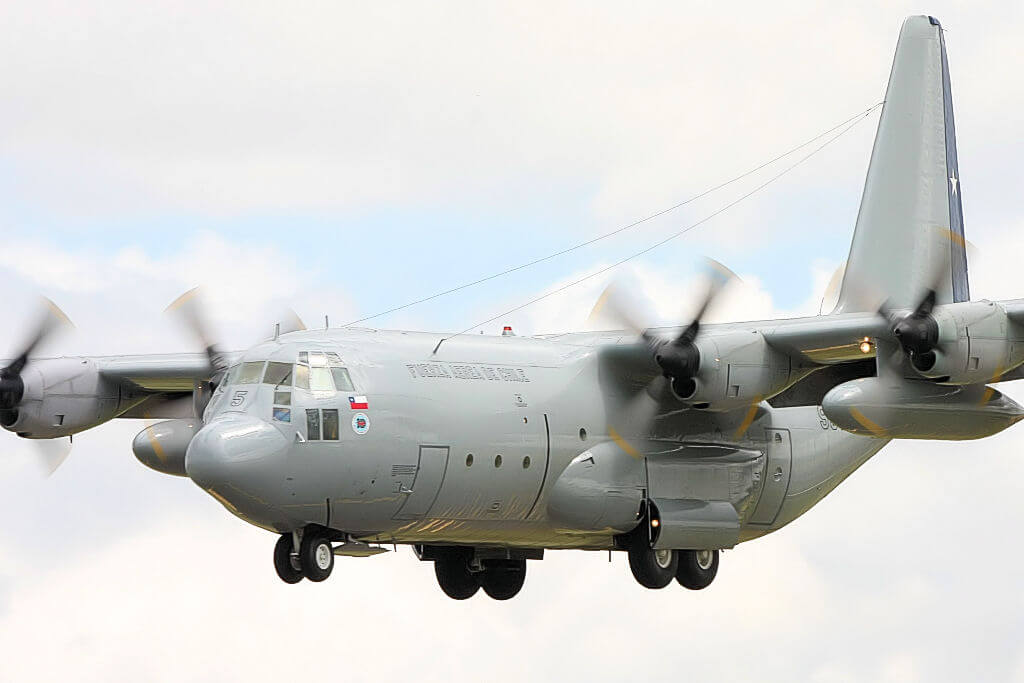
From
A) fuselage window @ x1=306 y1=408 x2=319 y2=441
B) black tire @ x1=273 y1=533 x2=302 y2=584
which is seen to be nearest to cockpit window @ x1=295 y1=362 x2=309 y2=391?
fuselage window @ x1=306 y1=408 x2=319 y2=441

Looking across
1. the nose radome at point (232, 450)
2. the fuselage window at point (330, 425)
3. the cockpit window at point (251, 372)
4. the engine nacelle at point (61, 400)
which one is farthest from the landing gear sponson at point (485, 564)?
the engine nacelle at point (61, 400)

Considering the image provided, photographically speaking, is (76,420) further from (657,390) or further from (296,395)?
(657,390)

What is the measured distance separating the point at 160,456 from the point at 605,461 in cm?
556

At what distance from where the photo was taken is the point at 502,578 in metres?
22.9

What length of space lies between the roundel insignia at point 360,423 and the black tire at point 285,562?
1436 millimetres

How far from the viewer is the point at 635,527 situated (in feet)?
69.8

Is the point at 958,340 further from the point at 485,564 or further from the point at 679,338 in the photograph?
the point at 485,564

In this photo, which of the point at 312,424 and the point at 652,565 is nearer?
the point at 312,424

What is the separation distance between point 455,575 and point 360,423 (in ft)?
16.3

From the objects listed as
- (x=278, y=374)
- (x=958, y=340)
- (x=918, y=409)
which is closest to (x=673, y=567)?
(x=918, y=409)

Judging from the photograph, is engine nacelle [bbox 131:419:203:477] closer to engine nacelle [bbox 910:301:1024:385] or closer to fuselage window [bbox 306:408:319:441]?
fuselage window [bbox 306:408:319:441]

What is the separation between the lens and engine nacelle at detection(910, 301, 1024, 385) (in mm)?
19141

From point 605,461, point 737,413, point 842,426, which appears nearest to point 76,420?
point 605,461

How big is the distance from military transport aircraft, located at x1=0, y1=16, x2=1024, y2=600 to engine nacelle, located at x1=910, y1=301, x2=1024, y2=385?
0.08ft
